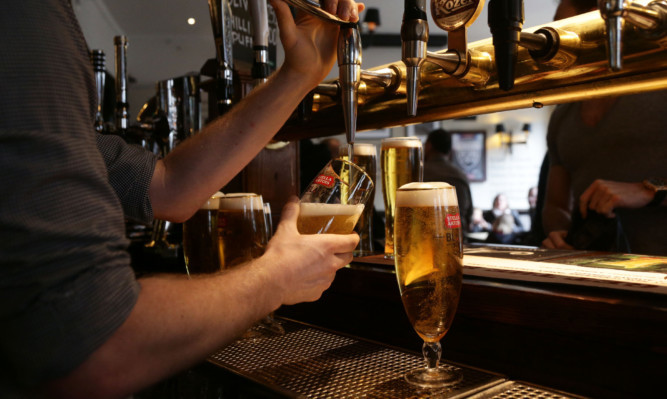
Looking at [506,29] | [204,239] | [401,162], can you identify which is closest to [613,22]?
[506,29]

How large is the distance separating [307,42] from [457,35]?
319 millimetres

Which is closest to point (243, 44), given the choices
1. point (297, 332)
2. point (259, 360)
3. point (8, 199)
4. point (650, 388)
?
point (297, 332)

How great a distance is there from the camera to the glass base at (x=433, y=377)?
81cm

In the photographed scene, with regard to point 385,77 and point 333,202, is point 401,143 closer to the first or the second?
point 385,77

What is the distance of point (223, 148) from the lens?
47.6 inches

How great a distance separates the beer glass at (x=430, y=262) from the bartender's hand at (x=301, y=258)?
102 millimetres

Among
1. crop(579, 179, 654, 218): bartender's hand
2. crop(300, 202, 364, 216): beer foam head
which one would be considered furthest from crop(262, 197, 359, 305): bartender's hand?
crop(579, 179, 654, 218): bartender's hand

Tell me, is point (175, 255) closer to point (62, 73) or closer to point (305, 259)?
point (305, 259)

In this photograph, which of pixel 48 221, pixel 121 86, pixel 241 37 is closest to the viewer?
pixel 48 221

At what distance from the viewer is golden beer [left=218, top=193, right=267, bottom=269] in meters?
1.23

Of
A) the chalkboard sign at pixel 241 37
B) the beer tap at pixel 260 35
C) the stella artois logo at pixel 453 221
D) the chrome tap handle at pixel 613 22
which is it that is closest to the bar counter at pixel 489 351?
the stella artois logo at pixel 453 221

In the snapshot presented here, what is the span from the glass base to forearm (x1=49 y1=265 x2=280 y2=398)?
247 mm

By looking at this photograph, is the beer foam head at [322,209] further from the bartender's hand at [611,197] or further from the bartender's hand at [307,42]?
the bartender's hand at [611,197]

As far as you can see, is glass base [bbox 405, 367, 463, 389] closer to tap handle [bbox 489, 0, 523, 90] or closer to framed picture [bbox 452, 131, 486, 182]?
tap handle [bbox 489, 0, 523, 90]
